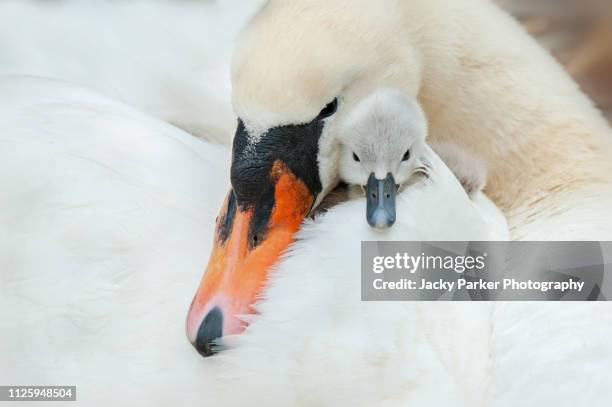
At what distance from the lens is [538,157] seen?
220 centimetres

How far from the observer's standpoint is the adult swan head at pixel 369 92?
176 centimetres

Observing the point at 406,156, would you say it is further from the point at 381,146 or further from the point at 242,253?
the point at 242,253

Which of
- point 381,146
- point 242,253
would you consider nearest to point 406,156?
point 381,146

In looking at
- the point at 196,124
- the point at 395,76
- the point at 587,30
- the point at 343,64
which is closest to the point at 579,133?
the point at 395,76

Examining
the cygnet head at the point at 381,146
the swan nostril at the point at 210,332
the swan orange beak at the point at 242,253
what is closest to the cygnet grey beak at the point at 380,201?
the cygnet head at the point at 381,146

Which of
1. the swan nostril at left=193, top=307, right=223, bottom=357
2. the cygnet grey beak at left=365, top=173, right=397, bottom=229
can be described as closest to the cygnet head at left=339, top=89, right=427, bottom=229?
the cygnet grey beak at left=365, top=173, right=397, bottom=229

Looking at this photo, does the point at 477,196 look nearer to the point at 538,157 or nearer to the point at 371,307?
the point at 538,157

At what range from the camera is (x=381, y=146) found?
1811mm

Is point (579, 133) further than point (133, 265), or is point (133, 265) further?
point (579, 133)

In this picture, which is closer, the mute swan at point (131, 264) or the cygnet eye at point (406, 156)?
the mute swan at point (131, 264)

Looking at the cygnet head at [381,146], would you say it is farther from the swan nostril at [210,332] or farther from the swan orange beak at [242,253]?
the swan nostril at [210,332]

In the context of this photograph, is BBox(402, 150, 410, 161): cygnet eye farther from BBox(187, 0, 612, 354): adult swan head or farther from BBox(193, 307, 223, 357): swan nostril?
BBox(193, 307, 223, 357): swan nostril

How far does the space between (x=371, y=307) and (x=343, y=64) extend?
406 millimetres

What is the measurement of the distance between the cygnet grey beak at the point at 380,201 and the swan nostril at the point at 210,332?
27cm
